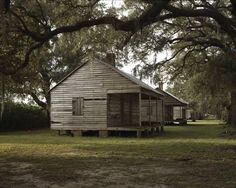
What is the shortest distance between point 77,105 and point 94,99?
157cm

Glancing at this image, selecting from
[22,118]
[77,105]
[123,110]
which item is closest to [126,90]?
[77,105]

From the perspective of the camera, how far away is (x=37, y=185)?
33.7 feet

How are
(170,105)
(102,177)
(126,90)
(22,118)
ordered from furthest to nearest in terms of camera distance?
(170,105), (22,118), (126,90), (102,177)

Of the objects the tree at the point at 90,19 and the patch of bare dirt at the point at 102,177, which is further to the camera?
the tree at the point at 90,19

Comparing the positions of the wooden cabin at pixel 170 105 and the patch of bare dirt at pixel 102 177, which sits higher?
the wooden cabin at pixel 170 105

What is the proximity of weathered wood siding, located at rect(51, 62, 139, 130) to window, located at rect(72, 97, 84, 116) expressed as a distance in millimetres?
237

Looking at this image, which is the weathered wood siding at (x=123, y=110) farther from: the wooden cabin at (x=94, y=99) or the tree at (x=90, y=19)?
the tree at (x=90, y=19)

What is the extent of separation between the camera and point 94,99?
31016 millimetres

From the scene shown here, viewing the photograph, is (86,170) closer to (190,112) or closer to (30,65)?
(30,65)

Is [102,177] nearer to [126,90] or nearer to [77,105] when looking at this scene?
[126,90]

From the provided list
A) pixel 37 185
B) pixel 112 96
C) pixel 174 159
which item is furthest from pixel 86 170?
pixel 112 96

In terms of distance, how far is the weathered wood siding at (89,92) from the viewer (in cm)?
3047

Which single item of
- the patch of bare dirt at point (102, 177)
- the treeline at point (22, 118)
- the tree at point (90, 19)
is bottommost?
the patch of bare dirt at point (102, 177)

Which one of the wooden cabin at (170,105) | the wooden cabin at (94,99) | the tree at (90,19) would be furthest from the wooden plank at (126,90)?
the wooden cabin at (170,105)
